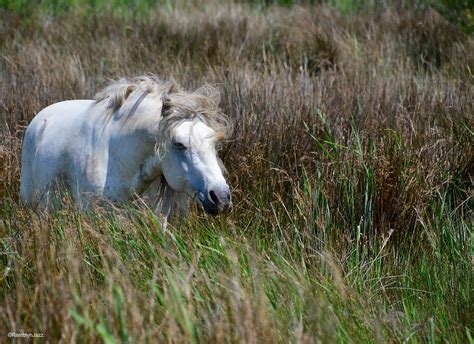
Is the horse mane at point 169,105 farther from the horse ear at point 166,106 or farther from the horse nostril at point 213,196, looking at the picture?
the horse nostril at point 213,196

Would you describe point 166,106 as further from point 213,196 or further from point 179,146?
point 213,196

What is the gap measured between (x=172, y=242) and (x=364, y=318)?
0.86 meters

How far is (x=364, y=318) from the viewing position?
290cm

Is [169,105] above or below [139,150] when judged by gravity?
above

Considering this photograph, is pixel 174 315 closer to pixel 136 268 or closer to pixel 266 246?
pixel 136 268

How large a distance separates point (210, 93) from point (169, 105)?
0.42 m

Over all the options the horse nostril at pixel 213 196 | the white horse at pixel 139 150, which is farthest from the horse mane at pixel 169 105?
the horse nostril at pixel 213 196

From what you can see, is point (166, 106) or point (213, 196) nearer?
point (213, 196)

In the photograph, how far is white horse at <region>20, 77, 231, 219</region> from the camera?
12.3ft

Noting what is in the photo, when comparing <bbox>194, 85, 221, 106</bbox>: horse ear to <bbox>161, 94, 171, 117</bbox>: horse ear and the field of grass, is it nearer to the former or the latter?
<bbox>161, 94, 171, 117</bbox>: horse ear

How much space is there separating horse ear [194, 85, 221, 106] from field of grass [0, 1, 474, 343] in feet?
1.54

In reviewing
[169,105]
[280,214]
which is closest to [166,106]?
[169,105]

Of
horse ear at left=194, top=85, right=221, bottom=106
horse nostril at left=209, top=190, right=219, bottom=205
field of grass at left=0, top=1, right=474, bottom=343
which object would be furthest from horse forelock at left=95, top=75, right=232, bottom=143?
field of grass at left=0, top=1, right=474, bottom=343

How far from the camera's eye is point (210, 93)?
420 centimetres
